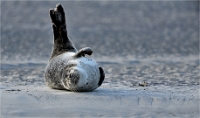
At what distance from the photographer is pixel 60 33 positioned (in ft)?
23.4

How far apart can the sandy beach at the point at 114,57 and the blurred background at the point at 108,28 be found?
0.02 m

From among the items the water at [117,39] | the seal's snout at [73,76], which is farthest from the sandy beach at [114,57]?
the seal's snout at [73,76]

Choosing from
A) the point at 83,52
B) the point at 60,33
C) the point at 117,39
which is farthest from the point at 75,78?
the point at 117,39

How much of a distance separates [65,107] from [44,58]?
517 cm

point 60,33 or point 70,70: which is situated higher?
point 60,33

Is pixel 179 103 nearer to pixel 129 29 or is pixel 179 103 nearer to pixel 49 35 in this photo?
pixel 49 35

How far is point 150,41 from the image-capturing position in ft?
46.0

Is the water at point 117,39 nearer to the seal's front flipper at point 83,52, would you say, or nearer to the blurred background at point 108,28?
the blurred background at point 108,28

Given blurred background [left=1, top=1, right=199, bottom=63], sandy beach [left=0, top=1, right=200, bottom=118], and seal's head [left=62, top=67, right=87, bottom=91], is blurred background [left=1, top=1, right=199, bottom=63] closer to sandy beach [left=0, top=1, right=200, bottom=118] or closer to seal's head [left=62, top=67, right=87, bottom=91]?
sandy beach [left=0, top=1, right=200, bottom=118]

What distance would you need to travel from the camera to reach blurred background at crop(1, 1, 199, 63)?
38.7ft

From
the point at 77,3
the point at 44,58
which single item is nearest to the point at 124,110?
the point at 44,58

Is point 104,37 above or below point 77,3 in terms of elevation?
below

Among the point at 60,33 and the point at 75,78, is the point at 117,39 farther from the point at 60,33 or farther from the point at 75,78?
the point at 75,78

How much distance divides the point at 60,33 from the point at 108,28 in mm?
9625
